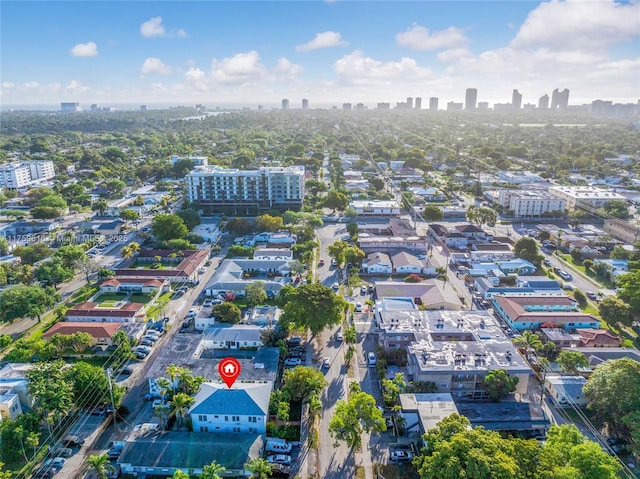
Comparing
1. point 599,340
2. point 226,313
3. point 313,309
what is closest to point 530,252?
point 599,340

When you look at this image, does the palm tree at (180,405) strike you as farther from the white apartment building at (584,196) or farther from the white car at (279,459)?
the white apartment building at (584,196)

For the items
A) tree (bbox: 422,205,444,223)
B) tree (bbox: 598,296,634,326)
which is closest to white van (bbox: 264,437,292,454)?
tree (bbox: 598,296,634,326)

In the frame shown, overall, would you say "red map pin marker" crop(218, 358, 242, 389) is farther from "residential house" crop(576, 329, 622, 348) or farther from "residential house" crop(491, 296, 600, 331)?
"residential house" crop(576, 329, 622, 348)

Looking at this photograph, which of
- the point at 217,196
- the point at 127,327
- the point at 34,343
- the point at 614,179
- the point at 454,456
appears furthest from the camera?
the point at 614,179

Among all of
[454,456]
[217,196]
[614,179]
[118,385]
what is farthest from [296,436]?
[614,179]

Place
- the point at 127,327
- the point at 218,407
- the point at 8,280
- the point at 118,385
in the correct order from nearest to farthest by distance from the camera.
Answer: the point at 218,407 → the point at 118,385 → the point at 127,327 → the point at 8,280

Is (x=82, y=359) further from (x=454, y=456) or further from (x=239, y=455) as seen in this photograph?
(x=454, y=456)
